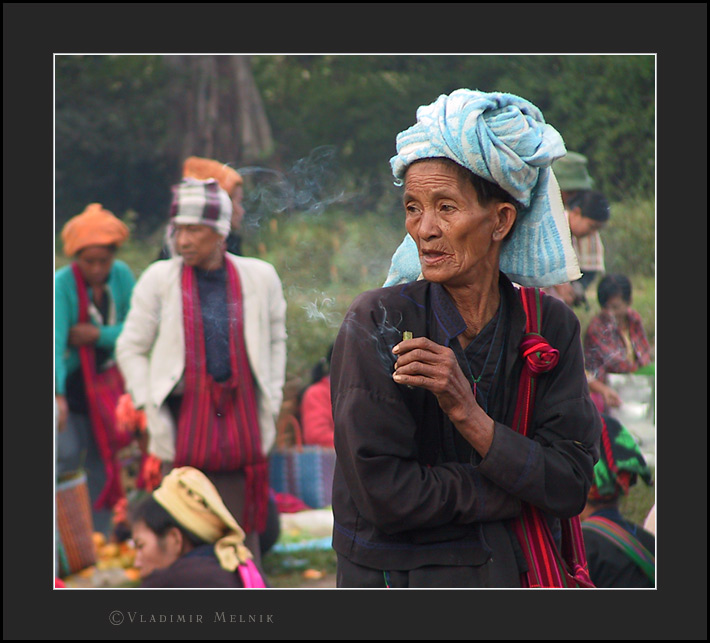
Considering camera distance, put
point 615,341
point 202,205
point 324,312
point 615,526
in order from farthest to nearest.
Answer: point 615,341
point 202,205
point 615,526
point 324,312

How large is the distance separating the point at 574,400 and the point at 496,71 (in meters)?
3.31

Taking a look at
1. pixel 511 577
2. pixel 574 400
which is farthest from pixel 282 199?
pixel 511 577

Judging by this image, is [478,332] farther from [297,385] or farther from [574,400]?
[297,385]

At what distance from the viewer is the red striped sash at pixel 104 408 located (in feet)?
17.6

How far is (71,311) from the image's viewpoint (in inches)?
211

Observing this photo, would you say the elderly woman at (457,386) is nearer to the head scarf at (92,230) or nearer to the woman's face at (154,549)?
the woman's face at (154,549)

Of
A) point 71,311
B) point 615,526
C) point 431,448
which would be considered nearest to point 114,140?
point 71,311

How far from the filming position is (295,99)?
5473 mm

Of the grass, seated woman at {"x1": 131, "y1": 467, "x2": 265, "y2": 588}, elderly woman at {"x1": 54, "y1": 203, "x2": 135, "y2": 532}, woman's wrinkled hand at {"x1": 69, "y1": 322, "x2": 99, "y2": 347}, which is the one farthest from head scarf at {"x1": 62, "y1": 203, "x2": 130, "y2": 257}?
the grass

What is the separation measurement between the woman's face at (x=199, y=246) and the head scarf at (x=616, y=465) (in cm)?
236

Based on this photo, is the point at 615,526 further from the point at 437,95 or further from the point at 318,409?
the point at 437,95

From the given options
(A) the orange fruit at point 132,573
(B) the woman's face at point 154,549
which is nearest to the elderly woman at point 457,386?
(B) the woman's face at point 154,549

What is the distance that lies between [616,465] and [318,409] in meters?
1.79

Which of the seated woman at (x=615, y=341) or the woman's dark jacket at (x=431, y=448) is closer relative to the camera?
the woman's dark jacket at (x=431, y=448)
